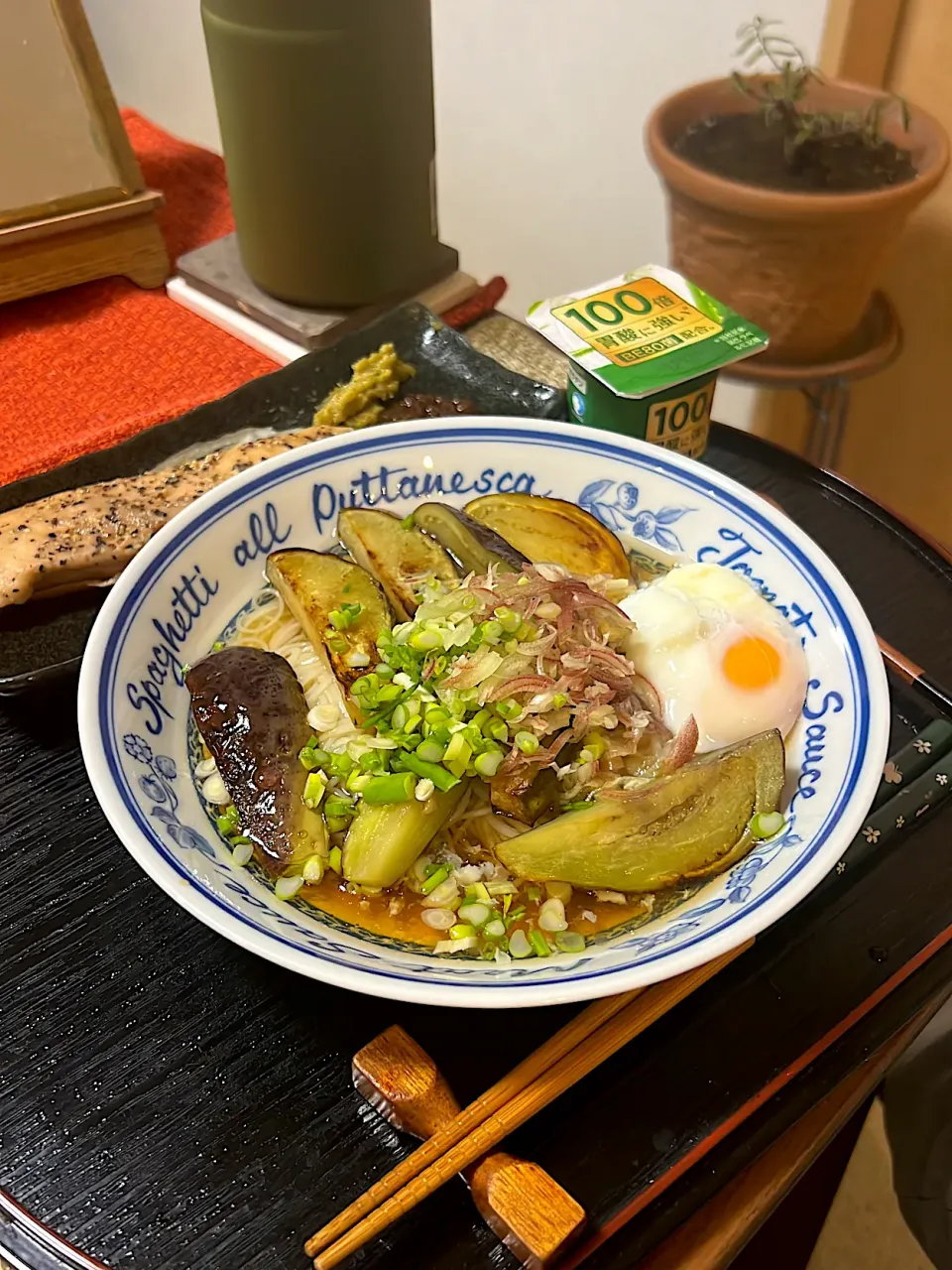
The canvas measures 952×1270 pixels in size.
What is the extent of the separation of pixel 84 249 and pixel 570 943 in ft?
7.08

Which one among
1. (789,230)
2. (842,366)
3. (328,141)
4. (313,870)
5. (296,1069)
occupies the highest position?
(328,141)

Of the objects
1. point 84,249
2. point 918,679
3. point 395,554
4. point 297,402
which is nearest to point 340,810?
point 395,554

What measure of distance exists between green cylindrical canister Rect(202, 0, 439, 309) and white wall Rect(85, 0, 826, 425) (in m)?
0.72

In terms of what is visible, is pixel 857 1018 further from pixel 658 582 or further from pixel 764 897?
pixel 658 582

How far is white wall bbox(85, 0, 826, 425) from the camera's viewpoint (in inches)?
101

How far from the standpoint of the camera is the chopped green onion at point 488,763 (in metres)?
1.12

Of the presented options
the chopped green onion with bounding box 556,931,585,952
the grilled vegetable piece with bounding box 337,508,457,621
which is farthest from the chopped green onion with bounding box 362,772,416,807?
the grilled vegetable piece with bounding box 337,508,457,621

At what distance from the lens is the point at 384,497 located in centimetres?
159

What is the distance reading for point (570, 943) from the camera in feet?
3.47

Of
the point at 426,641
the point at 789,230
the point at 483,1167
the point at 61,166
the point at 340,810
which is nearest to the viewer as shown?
the point at 483,1167

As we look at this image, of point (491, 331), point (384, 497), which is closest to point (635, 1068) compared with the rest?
point (384, 497)

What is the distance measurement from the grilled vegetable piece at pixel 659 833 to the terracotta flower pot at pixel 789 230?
57.0 inches

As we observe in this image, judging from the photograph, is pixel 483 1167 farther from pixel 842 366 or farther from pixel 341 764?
pixel 842 366

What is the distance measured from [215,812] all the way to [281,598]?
0.40 metres
